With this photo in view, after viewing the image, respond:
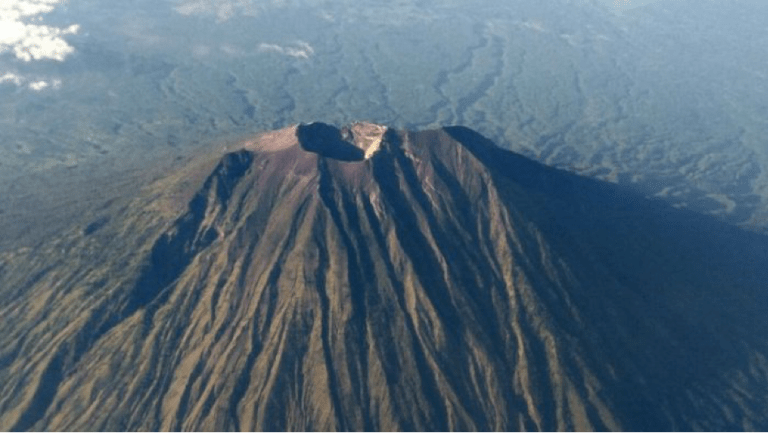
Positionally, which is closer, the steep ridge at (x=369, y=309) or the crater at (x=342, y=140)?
the steep ridge at (x=369, y=309)

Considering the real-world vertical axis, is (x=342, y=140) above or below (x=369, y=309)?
above

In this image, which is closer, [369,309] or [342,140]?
[369,309]

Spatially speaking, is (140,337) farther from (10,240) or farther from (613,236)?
(613,236)

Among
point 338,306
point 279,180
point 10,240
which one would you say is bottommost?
point 10,240

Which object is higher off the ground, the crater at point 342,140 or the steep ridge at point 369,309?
the crater at point 342,140

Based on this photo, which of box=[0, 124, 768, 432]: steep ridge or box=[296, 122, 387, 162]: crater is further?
box=[296, 122, 387, 162]: crater

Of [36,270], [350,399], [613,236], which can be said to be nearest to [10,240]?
[36,270]

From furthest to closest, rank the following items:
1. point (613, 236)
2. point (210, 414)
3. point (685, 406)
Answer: point (613, 236) → point (685, 406) → point (210, 414)

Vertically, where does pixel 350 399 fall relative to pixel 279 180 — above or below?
below
